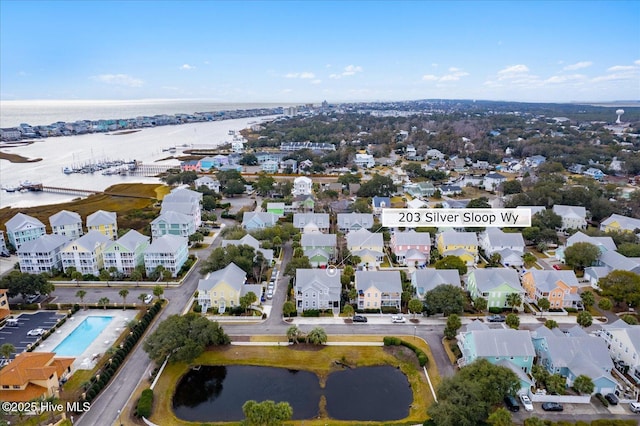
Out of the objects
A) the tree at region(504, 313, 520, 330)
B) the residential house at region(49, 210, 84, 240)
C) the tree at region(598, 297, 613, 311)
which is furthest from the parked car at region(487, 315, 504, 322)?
the residential house at region(49, 210, 84, 240)

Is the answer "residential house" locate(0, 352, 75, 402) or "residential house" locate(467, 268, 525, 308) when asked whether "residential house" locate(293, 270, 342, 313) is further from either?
"residential house" locate(0, 352, 75, 402)

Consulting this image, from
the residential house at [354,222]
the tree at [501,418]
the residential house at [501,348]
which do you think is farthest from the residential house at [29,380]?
the residential house at [354,222]

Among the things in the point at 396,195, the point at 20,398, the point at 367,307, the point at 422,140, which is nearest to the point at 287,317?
the point at 367,307

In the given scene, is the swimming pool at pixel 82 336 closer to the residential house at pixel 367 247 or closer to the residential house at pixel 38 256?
the residential house at pixel 38 256

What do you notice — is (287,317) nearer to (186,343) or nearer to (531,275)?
(186,343)

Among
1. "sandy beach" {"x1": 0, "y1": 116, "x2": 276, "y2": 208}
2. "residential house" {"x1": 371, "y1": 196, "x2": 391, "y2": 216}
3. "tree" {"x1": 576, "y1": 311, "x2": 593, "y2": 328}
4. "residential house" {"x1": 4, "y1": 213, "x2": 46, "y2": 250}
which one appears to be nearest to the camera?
"tree" {"x1": 576, "y1": 311, "x2": 593, "y2": 328}

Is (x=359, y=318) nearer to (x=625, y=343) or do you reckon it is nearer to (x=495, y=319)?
(x=495, y=319)

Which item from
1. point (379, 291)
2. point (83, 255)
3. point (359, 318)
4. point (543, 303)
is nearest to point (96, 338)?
point (83, 255)
